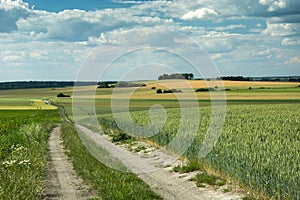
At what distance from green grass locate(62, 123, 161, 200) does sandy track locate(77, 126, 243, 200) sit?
56 centimetres

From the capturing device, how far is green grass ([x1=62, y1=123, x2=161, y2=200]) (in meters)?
13.6

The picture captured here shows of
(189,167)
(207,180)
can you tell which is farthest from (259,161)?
(189,167)

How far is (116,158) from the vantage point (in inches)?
894

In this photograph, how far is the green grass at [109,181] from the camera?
13.6 meters

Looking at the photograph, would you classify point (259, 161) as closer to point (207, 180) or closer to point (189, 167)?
point (207, 180)

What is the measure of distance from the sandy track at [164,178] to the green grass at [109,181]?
1.84ft

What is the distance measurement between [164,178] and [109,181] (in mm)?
2664

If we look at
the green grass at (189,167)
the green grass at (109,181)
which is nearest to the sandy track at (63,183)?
the green grass at (109,181)

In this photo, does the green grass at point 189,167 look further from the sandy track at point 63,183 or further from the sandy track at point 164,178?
the sandy track at point 63,183

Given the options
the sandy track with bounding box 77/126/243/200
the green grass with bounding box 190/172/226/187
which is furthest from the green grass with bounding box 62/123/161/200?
the green grass with bounding box 190/172/226/187

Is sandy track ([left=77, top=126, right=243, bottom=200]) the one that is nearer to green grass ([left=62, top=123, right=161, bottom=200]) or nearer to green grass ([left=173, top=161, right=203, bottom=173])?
green grass ([left=173, top=161, right=203, bottom=173])

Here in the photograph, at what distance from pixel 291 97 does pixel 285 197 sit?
63.0 meters

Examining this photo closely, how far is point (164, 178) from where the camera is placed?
56.4 feet

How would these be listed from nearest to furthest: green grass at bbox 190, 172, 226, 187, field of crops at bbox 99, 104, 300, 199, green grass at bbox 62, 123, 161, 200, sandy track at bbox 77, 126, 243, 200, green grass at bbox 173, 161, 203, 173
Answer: field of crops at bbox 99, 104, 300, 199 < green grass at bbox 62, 123, 161, 200 < sandy track at bbox 77, 126, 243, 200 < green grass at bbox 190, 172, 226, 187 < green grass at bbox 173, 161, 203, 173
